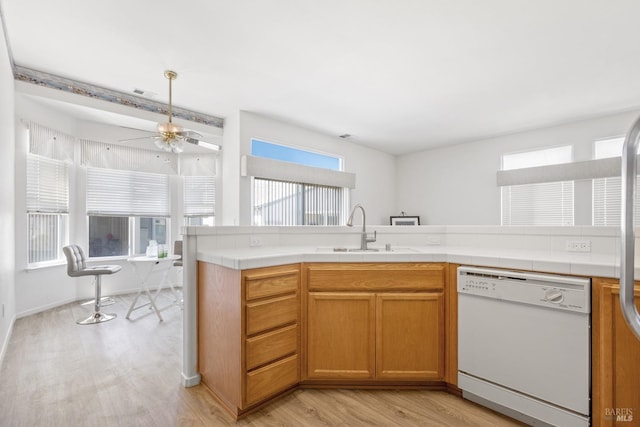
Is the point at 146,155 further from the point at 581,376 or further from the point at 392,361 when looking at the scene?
the point at 581,376

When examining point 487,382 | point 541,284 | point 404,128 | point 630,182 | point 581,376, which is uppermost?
point 404,128

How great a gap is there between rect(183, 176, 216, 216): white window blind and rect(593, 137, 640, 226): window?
603 cm

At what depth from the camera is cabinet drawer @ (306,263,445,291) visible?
2.03 meters

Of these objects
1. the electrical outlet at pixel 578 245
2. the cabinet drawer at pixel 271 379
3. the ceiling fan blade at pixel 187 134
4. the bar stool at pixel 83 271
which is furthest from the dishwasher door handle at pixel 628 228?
the bar stool at pixel 83 271

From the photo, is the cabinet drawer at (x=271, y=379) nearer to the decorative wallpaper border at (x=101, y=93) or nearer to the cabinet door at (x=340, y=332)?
the cabinet door at (x=340, y=332)

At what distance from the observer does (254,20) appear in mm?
2438

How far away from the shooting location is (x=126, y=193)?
4.86 metres

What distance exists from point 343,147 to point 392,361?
14.5 ft

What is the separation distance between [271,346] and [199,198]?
414 centimetres

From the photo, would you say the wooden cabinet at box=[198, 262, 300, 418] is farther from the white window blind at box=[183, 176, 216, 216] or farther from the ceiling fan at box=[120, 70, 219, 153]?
the white window blind at box=[183, 176, 216, 216]

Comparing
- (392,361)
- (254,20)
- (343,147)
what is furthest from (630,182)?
(343,147)

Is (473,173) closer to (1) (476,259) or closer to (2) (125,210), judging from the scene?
(1) (476,259)

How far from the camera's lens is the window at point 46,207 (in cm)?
381

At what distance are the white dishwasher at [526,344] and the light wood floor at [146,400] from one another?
19 cm
